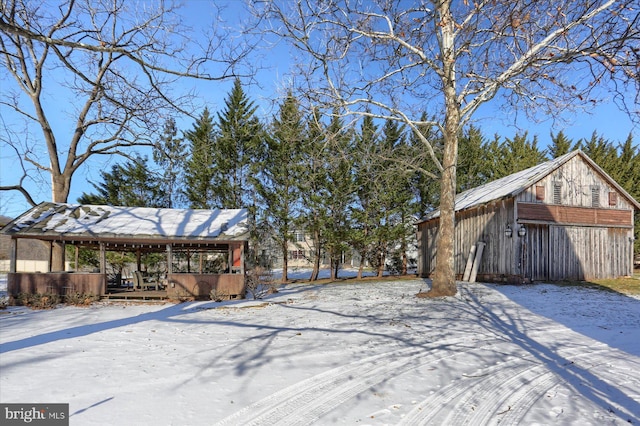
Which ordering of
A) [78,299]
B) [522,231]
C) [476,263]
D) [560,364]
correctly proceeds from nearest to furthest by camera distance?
1. [560,364]
2. [78,299]
3. [522,231]
4. [476,263]

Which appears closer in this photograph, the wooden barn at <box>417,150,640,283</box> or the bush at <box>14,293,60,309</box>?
the bush at <box>14,293,60,309</box>

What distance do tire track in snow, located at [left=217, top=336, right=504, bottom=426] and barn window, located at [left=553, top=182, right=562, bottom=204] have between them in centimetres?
1407

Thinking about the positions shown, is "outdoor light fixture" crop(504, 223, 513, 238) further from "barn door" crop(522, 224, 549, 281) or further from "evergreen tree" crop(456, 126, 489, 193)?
"evergreen tree" crop(456, 126, 489, 193)

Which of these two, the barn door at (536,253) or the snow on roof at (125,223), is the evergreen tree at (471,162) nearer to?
the barn door at (536,253)

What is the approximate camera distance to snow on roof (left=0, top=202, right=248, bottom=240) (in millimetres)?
13523

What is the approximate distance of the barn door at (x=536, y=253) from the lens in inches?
668

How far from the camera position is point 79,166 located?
18.5 meters

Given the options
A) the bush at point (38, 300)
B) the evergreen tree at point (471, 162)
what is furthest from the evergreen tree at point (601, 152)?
the bush at point (38, 300)

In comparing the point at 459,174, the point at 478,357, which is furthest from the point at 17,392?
the point at 459,174

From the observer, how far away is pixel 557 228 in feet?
57.5

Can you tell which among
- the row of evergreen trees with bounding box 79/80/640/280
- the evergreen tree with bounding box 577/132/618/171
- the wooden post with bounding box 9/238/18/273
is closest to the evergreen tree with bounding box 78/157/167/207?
the row of evergreen trees with bounding box 79/80/640/280

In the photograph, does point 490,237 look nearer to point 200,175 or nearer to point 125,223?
point 125,223

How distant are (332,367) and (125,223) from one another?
1240cm

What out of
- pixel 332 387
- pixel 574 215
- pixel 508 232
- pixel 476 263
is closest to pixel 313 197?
pixel 476 263
